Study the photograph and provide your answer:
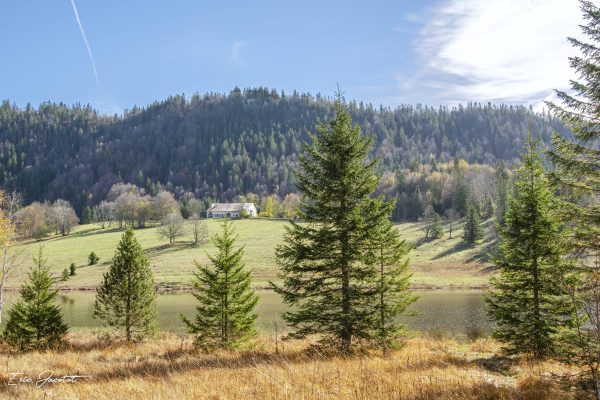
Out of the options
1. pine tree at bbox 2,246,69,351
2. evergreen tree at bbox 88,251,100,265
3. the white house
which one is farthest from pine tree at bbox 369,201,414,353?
the white house

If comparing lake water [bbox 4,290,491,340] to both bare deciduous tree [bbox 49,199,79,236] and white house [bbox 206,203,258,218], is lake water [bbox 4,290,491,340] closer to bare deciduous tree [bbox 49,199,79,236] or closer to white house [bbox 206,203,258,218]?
bare deciduous tree [bbox 49,199,79,236]

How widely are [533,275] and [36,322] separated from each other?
23880mm

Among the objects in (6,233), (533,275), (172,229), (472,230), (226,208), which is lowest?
(472,230)

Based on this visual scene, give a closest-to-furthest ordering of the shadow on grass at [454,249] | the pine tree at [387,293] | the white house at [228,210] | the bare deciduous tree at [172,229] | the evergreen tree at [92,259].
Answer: the pine tree at [387,293] < the evergreen tree at [92,259] < the shadow on grass at [454,249] < the bare deciduous tree at [172,229] < the white house at [228,210]

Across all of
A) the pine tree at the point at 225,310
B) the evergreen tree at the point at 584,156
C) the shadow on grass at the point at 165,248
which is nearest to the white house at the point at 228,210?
the shadow on grass at the point at 165,248

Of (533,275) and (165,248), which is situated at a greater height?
(533,275)

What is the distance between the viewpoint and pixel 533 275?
14.9 metres

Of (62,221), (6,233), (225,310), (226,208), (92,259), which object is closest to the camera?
(225,310)

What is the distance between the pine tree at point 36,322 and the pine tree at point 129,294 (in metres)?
2.28

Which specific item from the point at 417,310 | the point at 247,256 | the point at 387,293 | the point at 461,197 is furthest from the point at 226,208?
the point at 387,293

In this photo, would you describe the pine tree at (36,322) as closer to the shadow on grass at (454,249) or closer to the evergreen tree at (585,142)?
the evergreen tree at (585,142)

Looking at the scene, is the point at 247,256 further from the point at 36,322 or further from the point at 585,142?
the point at 585,142

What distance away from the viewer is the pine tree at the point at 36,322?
20953mm

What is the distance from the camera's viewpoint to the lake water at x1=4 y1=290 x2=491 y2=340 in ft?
Answer: 106
